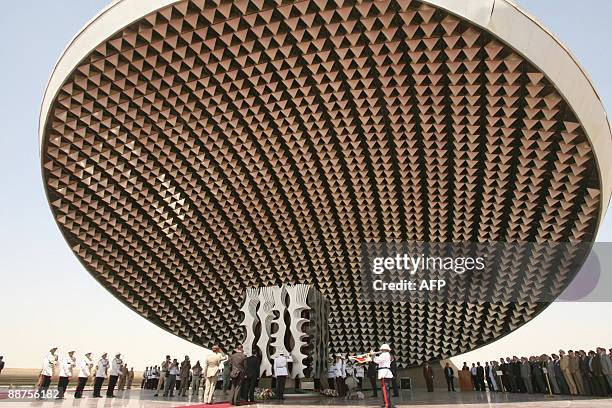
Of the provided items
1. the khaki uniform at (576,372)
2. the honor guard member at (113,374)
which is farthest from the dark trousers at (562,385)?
the honor guard member at (113,374)

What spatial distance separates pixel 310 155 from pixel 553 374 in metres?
10.6

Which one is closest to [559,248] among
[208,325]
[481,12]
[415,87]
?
[415,87]

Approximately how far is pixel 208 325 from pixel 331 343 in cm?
629

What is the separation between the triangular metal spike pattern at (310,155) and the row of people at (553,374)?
2469 mm

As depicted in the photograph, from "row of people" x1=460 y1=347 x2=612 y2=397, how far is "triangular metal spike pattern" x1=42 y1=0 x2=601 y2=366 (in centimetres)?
247

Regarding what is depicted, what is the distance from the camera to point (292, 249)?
20.8 metres

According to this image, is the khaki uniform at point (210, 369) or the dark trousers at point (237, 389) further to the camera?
the khaki uniform at point (210, 369)

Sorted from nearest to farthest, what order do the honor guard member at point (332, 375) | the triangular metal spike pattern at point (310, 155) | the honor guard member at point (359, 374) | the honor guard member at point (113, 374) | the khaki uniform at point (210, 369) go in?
the khaki uniform at point (210, 369)
the triangular metal spike pattern at point (310, 155)
the honor guard member at point (113, 374)
the honor guard member at point (332, 375)
the honor guard member at point (359, 374)

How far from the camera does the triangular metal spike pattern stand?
13.3 meters

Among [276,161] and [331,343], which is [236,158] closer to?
[276,161]

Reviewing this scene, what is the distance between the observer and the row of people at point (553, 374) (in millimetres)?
13469

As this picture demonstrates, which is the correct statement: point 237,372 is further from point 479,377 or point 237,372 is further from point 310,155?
point 479,377

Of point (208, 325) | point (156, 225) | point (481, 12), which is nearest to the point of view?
point (481, 12)

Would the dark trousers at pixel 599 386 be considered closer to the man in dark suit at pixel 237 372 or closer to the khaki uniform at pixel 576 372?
the khaki uniform at pixel 576 372
